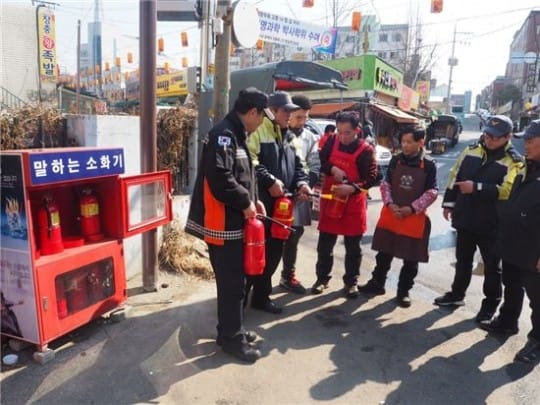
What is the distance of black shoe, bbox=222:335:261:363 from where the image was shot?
286cm

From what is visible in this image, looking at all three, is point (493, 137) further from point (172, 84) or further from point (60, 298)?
point (172, 84)

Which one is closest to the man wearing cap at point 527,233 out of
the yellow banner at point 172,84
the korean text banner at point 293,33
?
the korean text banner at point 293,33

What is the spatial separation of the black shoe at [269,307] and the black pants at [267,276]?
2 cm

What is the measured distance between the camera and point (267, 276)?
363 centimetres

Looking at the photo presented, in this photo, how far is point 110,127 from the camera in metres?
3.64

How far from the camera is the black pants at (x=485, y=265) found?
141 inches

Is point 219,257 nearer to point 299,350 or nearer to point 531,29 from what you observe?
point 299,350

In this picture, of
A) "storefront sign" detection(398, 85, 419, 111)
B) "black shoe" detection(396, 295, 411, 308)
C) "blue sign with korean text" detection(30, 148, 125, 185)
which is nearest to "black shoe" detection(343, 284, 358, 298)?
"black shoe" detection(396, 295, 411, 308)

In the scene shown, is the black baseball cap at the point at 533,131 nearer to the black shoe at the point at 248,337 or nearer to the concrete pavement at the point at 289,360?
the concrete pavement at the point at 289,360

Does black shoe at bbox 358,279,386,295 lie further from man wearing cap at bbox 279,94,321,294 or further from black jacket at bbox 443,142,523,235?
black jacket at bbox 443,142,523,235

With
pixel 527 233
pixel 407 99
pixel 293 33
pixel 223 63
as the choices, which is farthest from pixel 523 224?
pixel 407 99

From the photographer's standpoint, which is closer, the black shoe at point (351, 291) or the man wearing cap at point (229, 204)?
the man wearing cap at point (229, 204)

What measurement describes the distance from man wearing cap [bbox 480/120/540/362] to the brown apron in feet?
2.33

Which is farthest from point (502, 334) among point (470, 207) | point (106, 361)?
point (106, 361)
